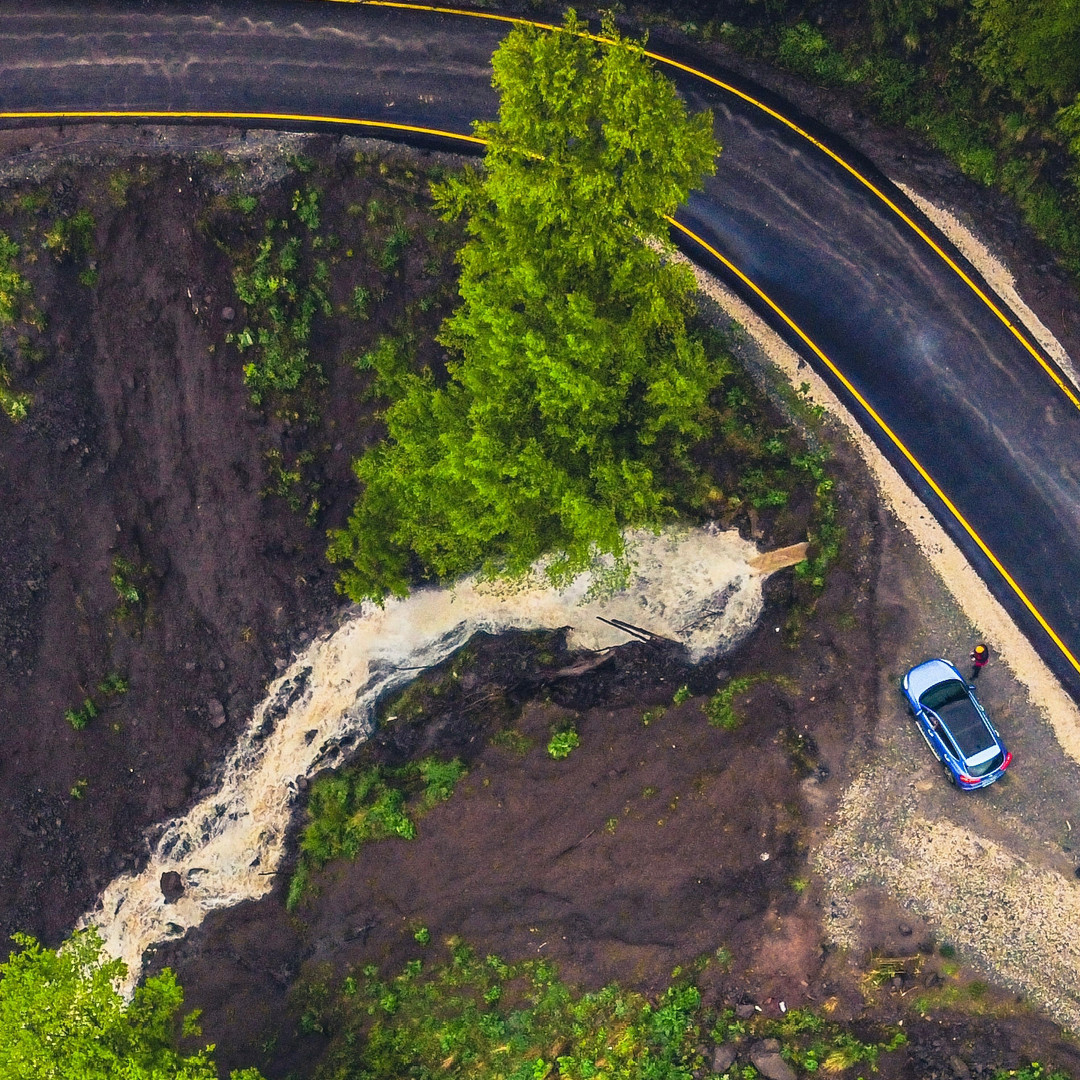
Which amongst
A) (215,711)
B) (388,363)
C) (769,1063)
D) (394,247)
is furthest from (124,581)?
(769,1063)

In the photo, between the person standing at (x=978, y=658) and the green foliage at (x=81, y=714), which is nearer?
the person standing at (x=978, y=658)

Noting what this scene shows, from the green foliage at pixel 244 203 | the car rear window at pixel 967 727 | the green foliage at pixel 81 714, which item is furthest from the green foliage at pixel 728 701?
the green foliage at pixel 244 203

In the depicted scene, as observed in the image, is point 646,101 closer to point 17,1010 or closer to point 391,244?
point 391,244

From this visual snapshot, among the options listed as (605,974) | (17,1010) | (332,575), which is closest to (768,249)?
(332,575)

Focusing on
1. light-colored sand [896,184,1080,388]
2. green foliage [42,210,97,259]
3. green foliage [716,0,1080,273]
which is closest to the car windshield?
light-colored sand [896,184,1080,388]

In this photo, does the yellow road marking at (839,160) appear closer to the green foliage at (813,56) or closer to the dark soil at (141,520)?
the green foliage at (813,56)

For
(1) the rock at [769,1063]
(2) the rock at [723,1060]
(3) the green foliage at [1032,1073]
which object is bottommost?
(3) the green foliage at [1032,1073]

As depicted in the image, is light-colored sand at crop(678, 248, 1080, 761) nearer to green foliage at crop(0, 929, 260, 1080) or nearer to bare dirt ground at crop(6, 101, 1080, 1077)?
bare dirt ground at crop(6, 101, 1080, 1077)
